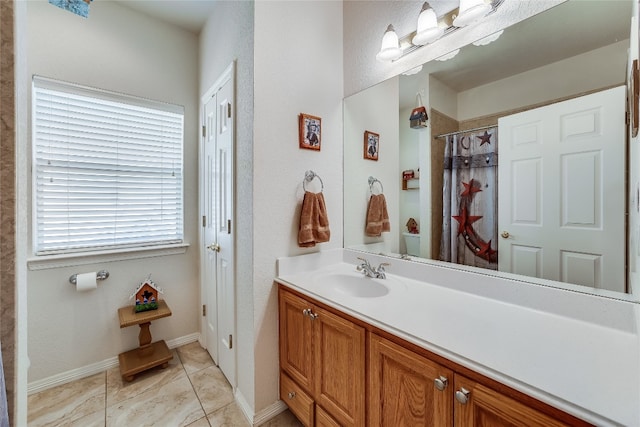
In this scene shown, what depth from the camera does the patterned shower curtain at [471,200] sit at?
1.16m

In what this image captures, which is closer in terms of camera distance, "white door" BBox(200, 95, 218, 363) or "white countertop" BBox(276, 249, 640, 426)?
"white countertop" BBox(276, 249, 640, 426)

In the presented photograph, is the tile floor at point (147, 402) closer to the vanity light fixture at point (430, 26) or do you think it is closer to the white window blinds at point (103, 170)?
the white window blinds at point (103, 170)

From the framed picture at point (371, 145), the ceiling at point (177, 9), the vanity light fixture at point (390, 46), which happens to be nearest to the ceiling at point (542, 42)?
the vanity light fixture at point (390, 46)

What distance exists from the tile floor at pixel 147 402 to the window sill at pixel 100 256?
83cm

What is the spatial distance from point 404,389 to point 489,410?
27cm

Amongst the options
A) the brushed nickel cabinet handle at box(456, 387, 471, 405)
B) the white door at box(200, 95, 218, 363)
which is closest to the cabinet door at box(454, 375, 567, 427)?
the brushed nickel cabinet handle at box(456, 387, 471, 405)

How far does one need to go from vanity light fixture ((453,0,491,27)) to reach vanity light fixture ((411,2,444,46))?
0.37 ft

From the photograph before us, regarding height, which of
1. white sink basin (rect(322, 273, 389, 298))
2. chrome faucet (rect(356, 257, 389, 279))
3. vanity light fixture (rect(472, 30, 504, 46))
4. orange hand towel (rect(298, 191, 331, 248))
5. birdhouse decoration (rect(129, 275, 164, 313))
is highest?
vanity light fixture (rect(472, 30, 504, 46))

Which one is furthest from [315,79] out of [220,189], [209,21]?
[209,21]

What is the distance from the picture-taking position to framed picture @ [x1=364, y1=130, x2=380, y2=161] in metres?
1.70

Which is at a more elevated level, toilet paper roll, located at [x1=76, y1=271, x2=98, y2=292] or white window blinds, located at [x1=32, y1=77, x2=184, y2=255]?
white window blinds, located at [x1=32, y1=77, x2=184, y2=255]

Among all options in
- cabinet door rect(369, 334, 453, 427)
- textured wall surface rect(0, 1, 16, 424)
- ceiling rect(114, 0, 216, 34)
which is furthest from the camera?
ceiling rect(114, 0, 216, 34)

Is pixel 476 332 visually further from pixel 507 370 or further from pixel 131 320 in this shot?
pixel 131 320

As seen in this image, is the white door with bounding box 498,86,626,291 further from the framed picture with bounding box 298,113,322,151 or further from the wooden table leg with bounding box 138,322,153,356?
the wooden table leg with bounding box 138,322,153,356
